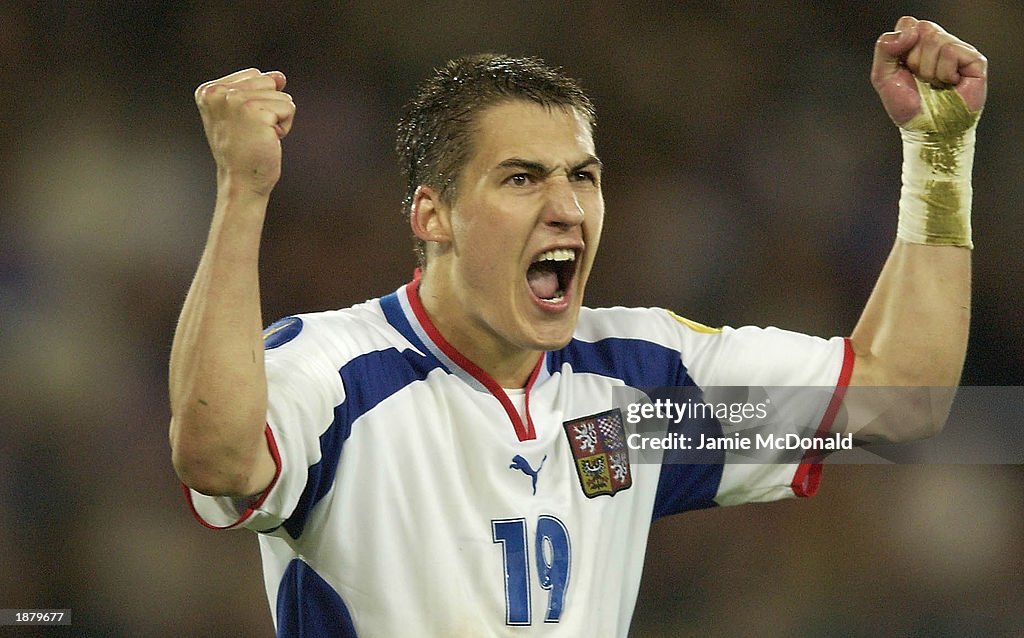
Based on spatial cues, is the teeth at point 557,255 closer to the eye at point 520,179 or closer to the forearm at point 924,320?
the eye at point 520,179

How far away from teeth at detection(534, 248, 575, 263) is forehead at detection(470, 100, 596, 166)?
0.53 ft

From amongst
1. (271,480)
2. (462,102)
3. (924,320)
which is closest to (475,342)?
(462,102)

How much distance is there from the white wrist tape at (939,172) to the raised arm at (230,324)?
1238 millimetres

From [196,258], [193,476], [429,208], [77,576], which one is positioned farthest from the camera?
[196,258]

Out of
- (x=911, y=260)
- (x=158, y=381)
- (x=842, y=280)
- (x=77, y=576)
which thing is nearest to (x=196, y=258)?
(x=158, y=381)

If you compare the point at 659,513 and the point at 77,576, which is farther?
the point at 77,576

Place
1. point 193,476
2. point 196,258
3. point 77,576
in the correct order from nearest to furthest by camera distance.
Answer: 1. point 193,476
2. point 77,576
3. point 196,258

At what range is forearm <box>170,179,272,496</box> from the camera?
1.68 metres

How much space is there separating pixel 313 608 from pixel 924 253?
1.31 m

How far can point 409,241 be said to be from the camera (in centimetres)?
413

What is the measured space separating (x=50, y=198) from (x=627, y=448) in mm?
2507

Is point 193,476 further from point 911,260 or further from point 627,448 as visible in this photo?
point 911,260

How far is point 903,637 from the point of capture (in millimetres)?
3816
